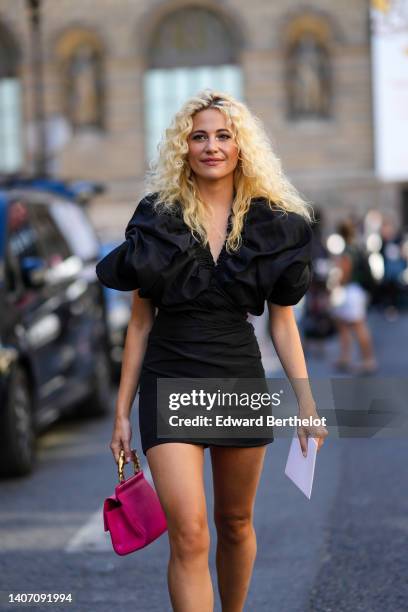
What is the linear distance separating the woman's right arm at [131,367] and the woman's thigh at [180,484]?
19cm

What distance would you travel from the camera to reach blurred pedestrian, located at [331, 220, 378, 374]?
14227mm

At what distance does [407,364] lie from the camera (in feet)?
49.4


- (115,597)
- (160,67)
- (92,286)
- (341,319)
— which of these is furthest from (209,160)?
(160,67)

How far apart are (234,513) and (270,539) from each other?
2.22 m

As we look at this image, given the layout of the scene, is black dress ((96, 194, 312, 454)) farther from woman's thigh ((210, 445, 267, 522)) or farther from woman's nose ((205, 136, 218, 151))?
→ woman's nose ((205, 136, 218, 151))

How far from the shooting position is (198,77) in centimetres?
4394

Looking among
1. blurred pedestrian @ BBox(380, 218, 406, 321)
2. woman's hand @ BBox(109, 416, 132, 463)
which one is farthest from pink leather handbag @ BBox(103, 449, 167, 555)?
blurred pedestrian @ BBox(380, 218, 406, 321)

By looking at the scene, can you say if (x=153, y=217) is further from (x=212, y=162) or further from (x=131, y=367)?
(x=131, y=367)

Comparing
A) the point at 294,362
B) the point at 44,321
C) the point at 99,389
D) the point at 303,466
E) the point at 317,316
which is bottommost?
the point at 317,316

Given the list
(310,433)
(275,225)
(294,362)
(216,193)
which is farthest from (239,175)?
(310,433)

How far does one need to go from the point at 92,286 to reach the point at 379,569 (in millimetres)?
5624

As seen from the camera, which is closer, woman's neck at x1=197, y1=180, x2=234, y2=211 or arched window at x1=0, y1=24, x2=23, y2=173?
woman's neck at x1=197, y1=180, x2=234, y2=211

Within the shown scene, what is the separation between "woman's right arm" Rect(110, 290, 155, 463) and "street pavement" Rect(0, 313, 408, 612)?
1194 mm

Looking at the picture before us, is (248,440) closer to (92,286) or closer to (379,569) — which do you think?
(379,569)
